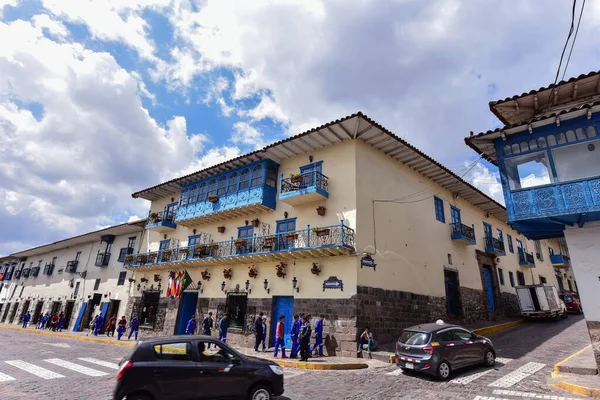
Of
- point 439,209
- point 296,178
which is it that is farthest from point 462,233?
point 296,178

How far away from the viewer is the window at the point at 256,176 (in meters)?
18.2

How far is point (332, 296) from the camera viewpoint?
1392 cm

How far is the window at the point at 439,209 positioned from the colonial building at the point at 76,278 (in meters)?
23.2

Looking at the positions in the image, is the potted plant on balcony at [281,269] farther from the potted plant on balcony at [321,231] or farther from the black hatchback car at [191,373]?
the black hatchback car at [191,373]

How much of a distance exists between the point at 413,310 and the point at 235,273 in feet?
32.4

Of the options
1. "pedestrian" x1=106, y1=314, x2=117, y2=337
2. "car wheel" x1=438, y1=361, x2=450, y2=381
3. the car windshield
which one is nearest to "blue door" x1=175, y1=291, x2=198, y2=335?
"pedestrian" x1=106, y1=314, x2=117, y2=337

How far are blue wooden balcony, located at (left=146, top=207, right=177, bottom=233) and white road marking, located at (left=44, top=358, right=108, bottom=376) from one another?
11681 mm

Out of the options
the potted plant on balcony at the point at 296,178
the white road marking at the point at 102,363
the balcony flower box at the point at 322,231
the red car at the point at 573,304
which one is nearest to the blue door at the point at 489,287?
the red car at the point at 573,304

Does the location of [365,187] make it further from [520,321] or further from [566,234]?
[520,321]

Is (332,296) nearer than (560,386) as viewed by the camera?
No

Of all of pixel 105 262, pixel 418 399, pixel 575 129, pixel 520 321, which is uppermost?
pixel 575 129

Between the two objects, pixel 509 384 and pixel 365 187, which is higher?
pixel 365 187

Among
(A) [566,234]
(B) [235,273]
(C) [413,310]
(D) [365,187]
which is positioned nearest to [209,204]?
(B) [235,273]

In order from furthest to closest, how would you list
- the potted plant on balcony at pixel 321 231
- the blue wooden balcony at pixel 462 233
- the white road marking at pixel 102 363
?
the blue wooden balcony at pixel 462 233, the potted plant on balcony at pixel 321 231, the white road marking at pixel 102 363
